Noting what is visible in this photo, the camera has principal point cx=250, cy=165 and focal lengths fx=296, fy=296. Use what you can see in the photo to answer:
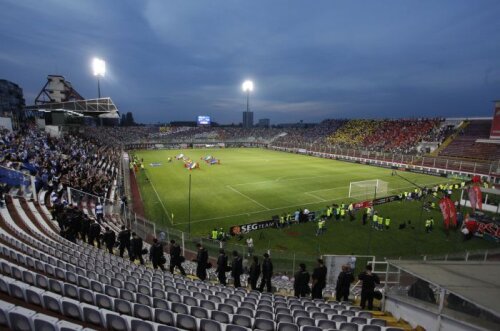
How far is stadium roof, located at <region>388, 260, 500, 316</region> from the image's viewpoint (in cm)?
566

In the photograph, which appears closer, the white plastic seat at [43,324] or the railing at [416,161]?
the white plastic seat at [43,324]

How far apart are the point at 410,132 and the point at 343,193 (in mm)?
43494

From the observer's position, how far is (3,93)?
247 ft

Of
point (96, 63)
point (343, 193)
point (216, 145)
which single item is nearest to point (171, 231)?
point (343, 193)

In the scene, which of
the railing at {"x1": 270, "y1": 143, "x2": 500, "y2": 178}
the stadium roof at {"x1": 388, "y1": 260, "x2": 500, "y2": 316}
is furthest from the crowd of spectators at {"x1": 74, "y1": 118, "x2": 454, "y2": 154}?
the stadium roof at {"x1": 388, "y1": 260, "x2": 500, "y2": 316}

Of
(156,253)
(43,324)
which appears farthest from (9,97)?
(43,324)

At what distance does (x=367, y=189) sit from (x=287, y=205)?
1115 centimetres

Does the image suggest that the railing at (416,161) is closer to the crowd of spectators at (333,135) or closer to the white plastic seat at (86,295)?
the crowd of spectators at (333,135)

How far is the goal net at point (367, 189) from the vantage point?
108ft

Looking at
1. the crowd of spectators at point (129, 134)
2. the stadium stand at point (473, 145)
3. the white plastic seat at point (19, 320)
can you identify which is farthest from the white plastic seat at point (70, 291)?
the crowd of spectators at point (129, 134)

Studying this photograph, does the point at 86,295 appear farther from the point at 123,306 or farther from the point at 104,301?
the point at 123,306

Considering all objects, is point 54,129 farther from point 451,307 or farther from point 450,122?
point 450,122

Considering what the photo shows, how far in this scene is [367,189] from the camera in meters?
34.2

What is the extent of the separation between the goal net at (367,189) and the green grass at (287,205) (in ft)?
3.84
